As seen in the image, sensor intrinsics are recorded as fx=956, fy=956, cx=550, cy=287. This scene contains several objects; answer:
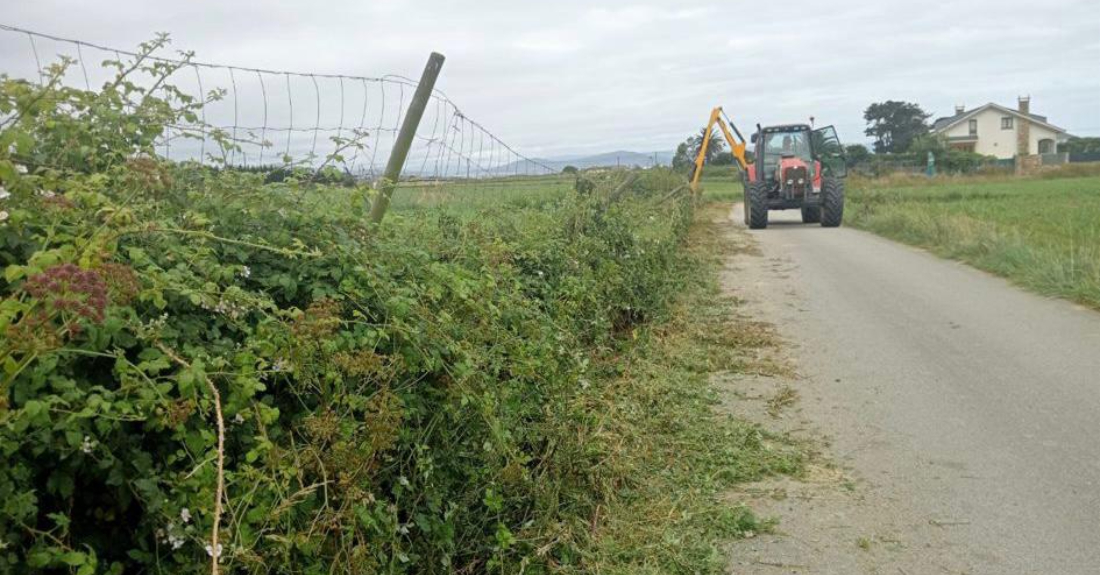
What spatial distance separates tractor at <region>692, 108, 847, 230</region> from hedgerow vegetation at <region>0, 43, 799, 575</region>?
19603 millimetres

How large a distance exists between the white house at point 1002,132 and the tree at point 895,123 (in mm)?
12829

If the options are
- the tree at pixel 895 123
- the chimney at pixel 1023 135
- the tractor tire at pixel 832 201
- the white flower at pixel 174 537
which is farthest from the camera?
the tree at pixel 895 123

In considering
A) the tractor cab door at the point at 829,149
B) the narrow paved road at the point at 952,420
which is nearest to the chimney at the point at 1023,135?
the tractor cab door at the point at 829,149

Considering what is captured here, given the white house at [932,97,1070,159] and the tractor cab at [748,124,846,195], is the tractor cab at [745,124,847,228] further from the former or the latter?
the white house at [932,97,1070,159]

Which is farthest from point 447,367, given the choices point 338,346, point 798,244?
point 798,244

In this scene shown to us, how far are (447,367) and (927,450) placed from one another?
339 cm

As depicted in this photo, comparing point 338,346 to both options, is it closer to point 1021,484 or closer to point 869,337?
point 1021,484

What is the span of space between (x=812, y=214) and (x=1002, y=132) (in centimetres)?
7342

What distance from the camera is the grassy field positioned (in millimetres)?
11289

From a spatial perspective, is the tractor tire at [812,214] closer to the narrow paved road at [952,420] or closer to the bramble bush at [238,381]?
the narrow paved road at [952,420]

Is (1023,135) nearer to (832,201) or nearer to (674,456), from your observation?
(832,201)

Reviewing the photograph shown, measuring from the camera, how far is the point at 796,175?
79.4 feet

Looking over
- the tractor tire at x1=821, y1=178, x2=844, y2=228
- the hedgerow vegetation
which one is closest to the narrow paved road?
the hedgerow vegetation

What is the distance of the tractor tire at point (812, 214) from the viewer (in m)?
25.6
